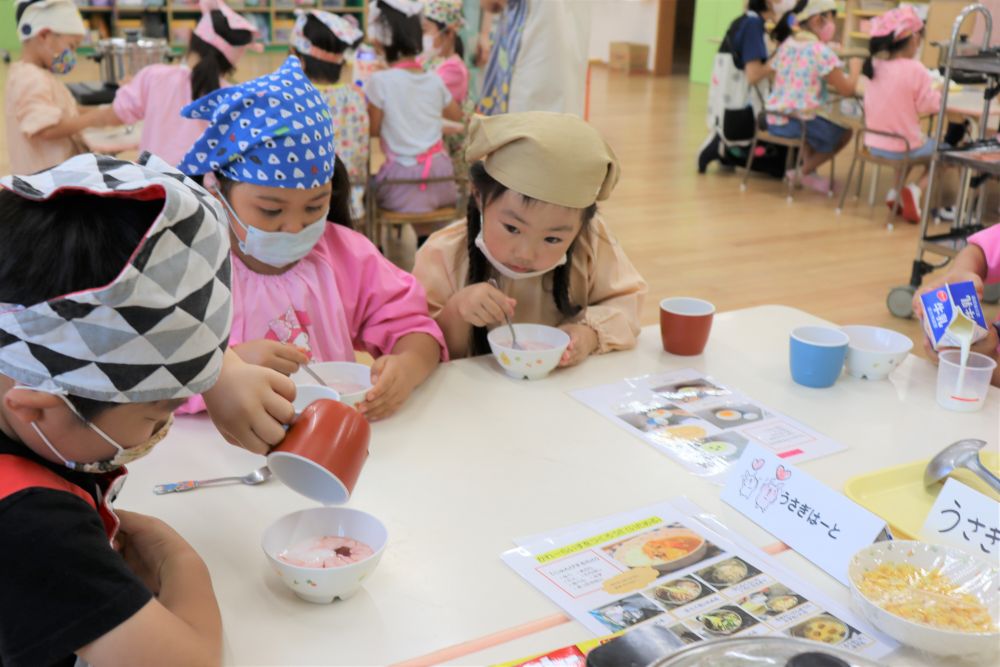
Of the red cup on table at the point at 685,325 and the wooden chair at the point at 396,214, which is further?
the wooden chair at the point at 396,214

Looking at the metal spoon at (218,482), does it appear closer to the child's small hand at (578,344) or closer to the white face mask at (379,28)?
the child's small hand at (578,344)

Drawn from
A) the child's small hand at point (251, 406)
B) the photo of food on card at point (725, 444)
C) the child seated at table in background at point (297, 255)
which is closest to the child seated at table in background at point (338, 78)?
the child seated at table in background at point (297, 255)

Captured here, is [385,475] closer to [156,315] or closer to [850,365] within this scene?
[156,315]

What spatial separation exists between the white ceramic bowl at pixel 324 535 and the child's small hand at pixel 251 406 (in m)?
0.09

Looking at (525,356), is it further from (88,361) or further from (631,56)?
(631,56)

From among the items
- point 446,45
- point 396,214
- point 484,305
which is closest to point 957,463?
point 484,305

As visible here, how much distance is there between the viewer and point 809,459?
130 cm

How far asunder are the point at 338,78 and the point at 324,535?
3.15 metres

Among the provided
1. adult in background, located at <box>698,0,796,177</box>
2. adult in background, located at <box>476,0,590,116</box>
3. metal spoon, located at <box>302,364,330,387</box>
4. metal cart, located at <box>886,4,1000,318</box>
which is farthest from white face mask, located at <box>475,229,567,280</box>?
adult in background, located at <box>698,0,796,177</box>

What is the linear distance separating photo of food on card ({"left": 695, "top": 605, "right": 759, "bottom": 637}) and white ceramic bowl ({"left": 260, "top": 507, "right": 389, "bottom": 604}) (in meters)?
0.33

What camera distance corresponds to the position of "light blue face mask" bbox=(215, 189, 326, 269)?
4.96 ft

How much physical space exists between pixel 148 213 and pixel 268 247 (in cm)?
74

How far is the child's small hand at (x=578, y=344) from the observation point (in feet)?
5.21

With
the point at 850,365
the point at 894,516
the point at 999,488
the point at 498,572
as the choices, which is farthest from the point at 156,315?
the point at 850,365
